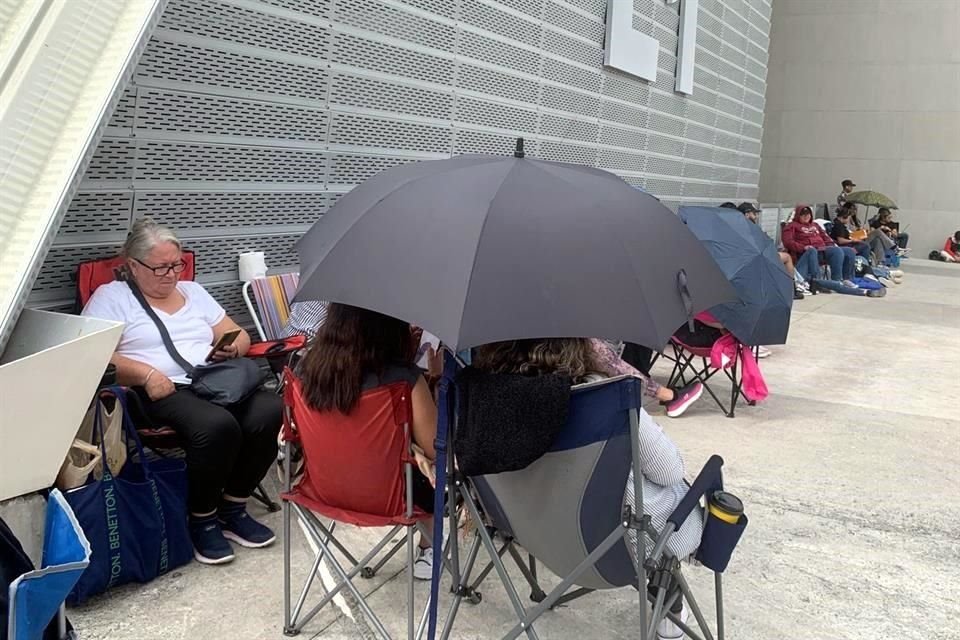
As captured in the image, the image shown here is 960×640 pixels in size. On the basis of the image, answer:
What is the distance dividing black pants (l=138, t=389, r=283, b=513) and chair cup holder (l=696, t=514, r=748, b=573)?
5.74 ft

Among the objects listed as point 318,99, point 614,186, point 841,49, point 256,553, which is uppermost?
point 841,49

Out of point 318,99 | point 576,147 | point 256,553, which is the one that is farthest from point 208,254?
point 576,147

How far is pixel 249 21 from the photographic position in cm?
447

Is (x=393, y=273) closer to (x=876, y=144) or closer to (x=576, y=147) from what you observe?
(x=576, y=147)

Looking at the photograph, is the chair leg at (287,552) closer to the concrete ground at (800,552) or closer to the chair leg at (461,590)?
the concrete ground at (800,552)

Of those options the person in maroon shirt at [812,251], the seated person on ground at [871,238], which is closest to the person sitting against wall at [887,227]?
the seated person on ground at [871,238]

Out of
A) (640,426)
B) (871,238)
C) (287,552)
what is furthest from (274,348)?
(871,238)

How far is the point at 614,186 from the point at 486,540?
1.08 metres

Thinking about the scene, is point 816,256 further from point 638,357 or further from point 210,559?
point 210,559

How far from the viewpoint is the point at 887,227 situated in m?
17.8

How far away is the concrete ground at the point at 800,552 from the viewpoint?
2869 mm

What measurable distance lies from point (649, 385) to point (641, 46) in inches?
241

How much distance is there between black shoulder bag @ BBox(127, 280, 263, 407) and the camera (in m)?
3.30

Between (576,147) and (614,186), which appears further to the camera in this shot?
(576,147)
